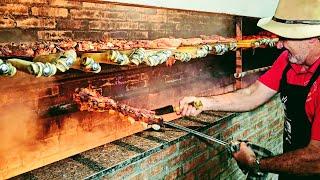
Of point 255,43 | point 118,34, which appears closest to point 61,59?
point 118,34

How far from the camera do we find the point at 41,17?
10.2 feet

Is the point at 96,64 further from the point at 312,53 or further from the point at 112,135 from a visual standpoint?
→ the point at 312,53

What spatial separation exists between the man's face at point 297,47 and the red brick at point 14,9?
2.47 meters

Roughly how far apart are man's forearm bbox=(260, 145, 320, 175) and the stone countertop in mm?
1268

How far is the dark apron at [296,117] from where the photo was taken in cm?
334

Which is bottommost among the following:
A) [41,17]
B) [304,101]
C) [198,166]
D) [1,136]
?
[198,166]

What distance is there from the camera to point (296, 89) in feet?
11.6

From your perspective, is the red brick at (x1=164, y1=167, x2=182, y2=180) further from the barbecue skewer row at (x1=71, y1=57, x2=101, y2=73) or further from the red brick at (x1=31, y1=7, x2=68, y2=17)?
the red brick at (x1=31, y1=7, x2=68, y2=17)

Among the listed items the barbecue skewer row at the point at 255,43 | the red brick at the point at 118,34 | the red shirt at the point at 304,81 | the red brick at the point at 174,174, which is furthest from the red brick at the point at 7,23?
the barbecue skewer row at the point at 255,43

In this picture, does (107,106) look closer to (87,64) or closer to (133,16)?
(87,64)

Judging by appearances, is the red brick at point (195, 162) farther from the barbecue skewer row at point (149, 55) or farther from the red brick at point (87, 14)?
the red brick at point (87, 14)

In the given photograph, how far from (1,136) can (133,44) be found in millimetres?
1601

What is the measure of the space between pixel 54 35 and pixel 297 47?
2408mm

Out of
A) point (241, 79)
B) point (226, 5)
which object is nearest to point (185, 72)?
point (226, 5)
